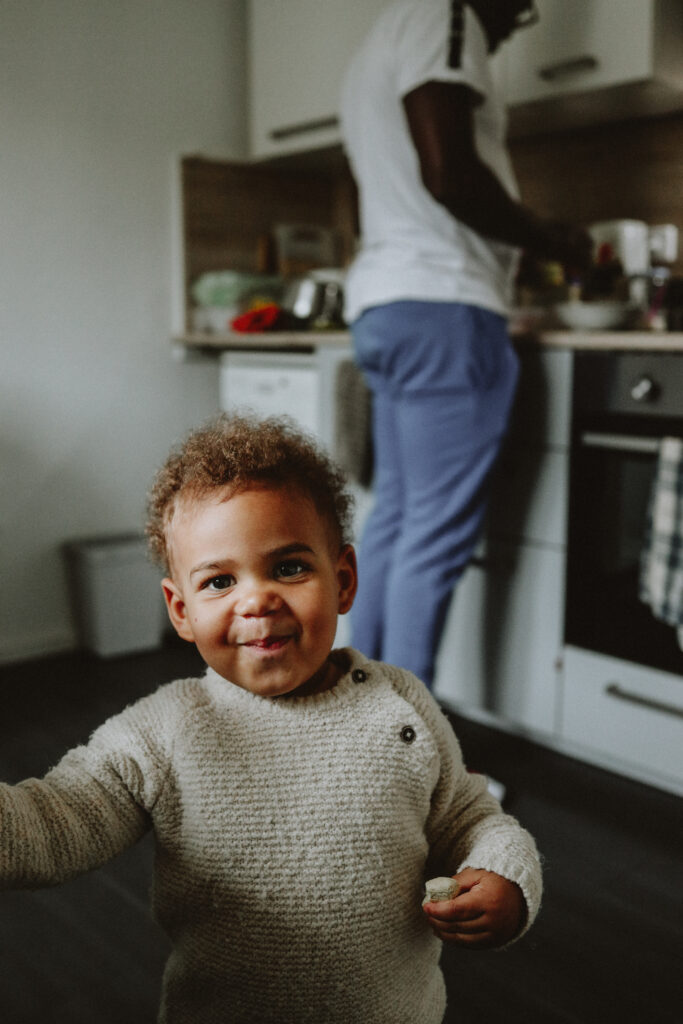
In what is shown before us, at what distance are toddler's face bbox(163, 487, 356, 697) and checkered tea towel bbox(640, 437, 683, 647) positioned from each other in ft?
3.60

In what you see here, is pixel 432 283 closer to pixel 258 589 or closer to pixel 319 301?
pixel 319 301

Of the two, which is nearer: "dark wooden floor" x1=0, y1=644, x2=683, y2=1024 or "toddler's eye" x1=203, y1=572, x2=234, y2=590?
"toddler's eye" x1=203, y1=572, x2=234, y2=590

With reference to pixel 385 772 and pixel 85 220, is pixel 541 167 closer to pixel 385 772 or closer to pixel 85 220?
pixel 85 220

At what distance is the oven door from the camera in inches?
70.7

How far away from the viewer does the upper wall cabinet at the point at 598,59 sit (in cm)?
194

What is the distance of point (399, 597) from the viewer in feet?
5.93

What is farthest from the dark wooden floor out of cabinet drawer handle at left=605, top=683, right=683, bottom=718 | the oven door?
the oven door

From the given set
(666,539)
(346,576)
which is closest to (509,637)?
(666,539)

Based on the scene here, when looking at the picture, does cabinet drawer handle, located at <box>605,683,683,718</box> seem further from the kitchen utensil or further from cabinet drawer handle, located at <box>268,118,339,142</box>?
cabinet drawer handle, located at <box>268,118,339,142</box>

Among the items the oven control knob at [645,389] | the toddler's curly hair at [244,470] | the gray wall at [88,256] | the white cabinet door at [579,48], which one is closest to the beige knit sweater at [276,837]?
the toddler's curly hair at [244,470]

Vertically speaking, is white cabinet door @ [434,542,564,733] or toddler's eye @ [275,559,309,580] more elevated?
toddler's eye @ [275,559,309,580]

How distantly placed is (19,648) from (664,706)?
172cm

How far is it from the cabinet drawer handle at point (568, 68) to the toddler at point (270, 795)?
63.7 inches

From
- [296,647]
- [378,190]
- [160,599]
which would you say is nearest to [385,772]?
[296,647]
